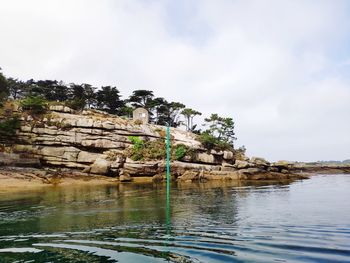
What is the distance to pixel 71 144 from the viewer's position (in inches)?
1901

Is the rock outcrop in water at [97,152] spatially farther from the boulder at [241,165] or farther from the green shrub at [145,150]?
the green shrub at [145,150]

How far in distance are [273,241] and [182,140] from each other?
1859 inches

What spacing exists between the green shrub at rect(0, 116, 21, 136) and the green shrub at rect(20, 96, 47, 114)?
11.7 ft

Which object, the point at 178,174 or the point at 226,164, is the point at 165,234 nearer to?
the point at 178,174

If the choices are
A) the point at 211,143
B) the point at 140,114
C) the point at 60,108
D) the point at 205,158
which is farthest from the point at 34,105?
the point at 211,143

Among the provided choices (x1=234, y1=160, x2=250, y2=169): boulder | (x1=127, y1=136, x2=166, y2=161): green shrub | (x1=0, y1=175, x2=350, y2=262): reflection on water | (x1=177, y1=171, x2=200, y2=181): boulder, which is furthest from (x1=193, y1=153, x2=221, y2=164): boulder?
(x1=0, y1=175, x2=350, y2=262): reflection on water

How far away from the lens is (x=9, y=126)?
44156 millimetres

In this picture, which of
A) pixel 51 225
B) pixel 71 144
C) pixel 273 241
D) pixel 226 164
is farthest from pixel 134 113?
pixel 273 241

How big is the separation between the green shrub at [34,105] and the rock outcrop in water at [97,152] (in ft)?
3.94

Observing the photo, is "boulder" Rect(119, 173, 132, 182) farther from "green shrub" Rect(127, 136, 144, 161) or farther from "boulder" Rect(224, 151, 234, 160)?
"boulder" Rect(224, 151, 234, 160)

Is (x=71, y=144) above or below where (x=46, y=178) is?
above

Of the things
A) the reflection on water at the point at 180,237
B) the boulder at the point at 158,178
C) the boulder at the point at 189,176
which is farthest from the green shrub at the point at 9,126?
the reflection on water at the point at 180,237

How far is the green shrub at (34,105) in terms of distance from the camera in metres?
48.7

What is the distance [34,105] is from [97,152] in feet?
41.2
